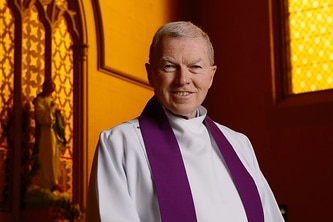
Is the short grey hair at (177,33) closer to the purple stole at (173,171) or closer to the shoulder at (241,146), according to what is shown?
the purple stole at (173,171)

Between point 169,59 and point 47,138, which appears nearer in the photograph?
point 169,59

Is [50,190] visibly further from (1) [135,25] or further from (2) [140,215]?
(2) [140,215]

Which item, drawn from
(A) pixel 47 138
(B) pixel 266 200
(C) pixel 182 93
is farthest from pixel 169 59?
(A) pixel 47 138

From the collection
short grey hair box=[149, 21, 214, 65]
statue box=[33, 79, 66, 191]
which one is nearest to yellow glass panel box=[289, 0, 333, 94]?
statue box=[33, 79, 66, 191]

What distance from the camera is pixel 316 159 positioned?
9.73m

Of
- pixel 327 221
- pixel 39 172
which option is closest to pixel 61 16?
pixel 39 172

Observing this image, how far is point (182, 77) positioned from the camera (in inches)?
105

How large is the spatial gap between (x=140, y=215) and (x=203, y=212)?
10.2 inches

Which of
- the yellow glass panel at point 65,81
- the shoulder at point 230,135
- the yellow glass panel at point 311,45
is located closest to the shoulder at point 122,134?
the shoulder at point 230,135

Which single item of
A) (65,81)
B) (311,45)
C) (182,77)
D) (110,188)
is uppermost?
(311,45)

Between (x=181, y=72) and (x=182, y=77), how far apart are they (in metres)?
0.02

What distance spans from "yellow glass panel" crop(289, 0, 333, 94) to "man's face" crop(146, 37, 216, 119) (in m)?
7.70

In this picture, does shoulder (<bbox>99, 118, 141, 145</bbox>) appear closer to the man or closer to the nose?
the man

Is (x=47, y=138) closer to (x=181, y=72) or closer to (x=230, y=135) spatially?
(x=230, y=135)
